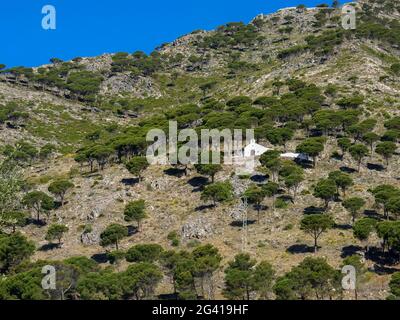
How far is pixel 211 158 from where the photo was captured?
4063 inches

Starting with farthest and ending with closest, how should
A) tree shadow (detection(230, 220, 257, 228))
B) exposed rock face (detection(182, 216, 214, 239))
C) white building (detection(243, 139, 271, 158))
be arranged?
white building (detection(243, 139, 271, 158))
tree shadow (detection(230, 220, 257, 228))
exposed rock face (detection(182, 216, 214, 239))

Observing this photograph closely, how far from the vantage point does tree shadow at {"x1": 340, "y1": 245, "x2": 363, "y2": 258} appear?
72.3 meters

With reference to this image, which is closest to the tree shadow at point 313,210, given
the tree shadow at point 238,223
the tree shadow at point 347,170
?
the tree shadow at point 238,223

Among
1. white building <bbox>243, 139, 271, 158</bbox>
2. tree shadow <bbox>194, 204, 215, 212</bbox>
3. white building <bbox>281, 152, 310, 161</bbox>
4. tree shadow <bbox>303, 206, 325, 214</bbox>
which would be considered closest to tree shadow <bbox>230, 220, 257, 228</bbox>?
tree shadow <bbox>194, 204, 215, 212</bbox>

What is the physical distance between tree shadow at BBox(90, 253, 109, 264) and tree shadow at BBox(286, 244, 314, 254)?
→ 27.3 meters

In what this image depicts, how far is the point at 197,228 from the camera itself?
277ft

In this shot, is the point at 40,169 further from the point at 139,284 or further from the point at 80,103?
the point at 80,103

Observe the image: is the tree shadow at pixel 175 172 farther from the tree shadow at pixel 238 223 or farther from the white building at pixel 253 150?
the tree shadow at pixel 238 223

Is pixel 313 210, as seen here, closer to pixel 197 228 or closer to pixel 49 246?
pixel 197 228

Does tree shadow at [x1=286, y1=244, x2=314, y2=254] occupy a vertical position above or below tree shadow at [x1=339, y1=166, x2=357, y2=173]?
below

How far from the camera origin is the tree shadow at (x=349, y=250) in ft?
237

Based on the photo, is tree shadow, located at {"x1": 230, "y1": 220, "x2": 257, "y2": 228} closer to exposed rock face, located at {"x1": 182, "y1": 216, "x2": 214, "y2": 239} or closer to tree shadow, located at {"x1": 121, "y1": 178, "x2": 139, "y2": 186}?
exposed rock face, located at {"x1": 182, "y1": 216, "x2": 214, "y2": 239}
